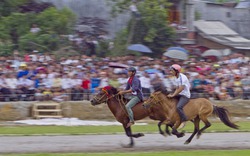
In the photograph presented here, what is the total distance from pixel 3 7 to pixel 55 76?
1489cm

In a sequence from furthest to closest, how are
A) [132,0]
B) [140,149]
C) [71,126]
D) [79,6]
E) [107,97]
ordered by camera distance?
[79,6]
[132,0]
[71,126]
[107,97]
[140,149]

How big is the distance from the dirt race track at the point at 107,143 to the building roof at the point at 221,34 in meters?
23.4

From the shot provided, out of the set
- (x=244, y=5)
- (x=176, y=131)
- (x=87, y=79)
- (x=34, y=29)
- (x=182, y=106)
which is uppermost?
(x=244, y=5)

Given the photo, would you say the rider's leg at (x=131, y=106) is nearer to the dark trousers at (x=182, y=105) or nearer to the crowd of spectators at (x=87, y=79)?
the dark trousers at (x=182, y=105)

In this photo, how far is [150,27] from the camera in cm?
3703

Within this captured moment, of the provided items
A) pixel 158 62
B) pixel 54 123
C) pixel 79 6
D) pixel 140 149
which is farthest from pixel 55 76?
pixel 79 6

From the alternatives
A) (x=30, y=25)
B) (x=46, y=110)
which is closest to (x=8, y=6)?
(x=30, y=25)

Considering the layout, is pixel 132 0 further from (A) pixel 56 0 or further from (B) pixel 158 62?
(B) pixel 158 62

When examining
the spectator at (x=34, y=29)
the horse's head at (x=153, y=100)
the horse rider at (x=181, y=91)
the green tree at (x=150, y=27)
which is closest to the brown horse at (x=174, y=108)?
the horse's head at (x=153, y=100)

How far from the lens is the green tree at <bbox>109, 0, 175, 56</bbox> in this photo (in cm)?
3616

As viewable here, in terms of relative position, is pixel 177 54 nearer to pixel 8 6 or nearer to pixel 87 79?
pixel 87 79

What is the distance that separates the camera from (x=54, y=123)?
2245cm

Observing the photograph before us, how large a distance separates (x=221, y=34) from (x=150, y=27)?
29.2 feet

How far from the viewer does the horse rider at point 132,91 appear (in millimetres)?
15688
